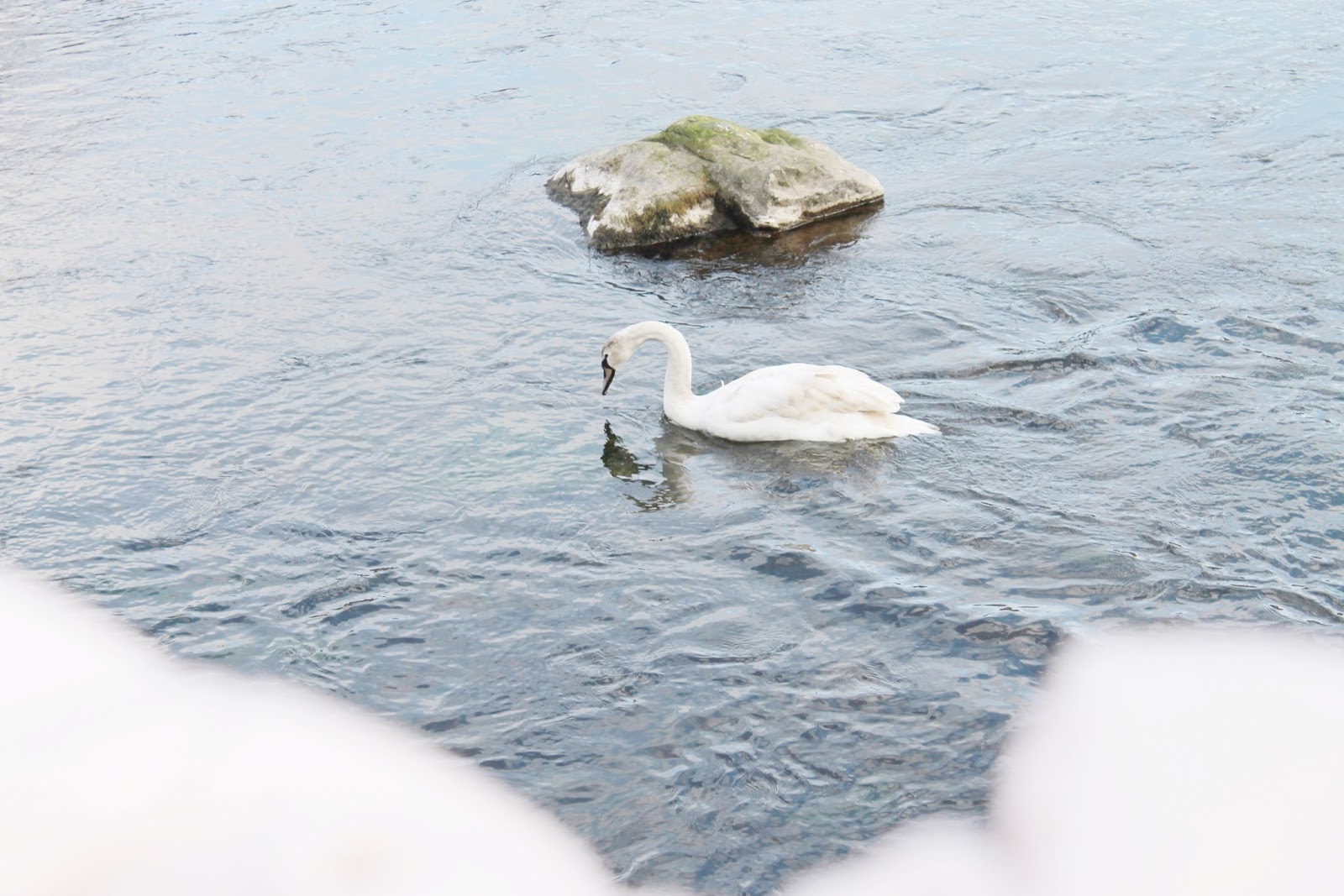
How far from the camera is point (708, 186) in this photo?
13180 millimetres

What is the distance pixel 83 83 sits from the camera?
18938mm

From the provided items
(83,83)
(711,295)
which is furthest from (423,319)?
(83,83)

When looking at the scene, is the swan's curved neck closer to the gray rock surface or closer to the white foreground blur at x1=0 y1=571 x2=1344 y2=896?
the gray rock surface

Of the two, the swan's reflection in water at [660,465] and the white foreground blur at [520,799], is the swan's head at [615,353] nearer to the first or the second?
the swan's reflection in water at [660,465]

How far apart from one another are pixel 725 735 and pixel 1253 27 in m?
15.2

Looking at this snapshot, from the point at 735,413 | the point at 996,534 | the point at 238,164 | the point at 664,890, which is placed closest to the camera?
the point at 664,890

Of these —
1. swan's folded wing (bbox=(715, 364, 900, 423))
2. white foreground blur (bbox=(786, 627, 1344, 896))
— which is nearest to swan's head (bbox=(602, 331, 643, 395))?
swan's folded wing (bbox=(715, 364, 900, 423))

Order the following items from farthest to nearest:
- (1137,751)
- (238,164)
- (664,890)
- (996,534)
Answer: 1. (238,164)
2. (996,534)
3. (1137,751)
4. (664,890)

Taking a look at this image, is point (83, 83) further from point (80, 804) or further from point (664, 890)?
point (664, 890)

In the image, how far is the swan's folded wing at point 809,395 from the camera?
30.0 feet

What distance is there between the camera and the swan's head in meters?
10.0

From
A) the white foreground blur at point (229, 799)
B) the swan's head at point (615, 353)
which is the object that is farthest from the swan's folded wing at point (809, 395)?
the white foreground blur at point (229, 799)

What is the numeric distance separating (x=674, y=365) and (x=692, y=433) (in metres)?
0.52

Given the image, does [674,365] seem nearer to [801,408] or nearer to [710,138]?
[801,408]
